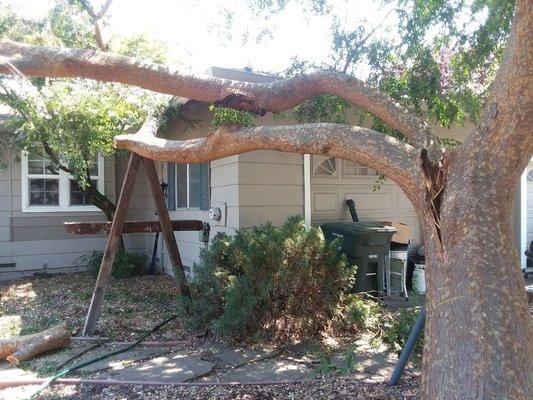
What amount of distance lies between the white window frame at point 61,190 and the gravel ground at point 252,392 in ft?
23.5

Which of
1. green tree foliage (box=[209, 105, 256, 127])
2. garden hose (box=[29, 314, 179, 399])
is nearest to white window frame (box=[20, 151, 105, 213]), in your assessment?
green tree foliage (box=[209, 105, 256, 127])

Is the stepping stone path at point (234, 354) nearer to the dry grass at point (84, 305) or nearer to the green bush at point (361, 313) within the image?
the dry grass at point (84, 305)

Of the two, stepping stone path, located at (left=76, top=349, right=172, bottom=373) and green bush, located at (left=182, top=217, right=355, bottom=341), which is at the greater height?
green bush, located at (left=182, top=217, right=355, bottom=341)

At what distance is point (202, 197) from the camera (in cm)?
852

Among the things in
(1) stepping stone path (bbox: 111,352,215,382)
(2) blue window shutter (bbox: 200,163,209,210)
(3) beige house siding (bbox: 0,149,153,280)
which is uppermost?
(2) blue window shutter (bbox: 200,163,209,210)

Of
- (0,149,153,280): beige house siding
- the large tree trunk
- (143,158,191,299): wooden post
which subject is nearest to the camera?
the large tree trunk

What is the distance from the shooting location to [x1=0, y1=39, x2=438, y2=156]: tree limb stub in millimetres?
4566

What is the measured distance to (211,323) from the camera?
568cm

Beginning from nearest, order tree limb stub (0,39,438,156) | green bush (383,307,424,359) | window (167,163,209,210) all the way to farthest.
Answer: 1. tree limb stub (0,39,438,156)
2. green bush (383,307,424,359)
3. window (167,163,209,210)

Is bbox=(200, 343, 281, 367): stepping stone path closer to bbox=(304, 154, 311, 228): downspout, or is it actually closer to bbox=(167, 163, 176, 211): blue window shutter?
bbox=(304, 154, 311, 228): downspout

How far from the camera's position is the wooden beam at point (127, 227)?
626cm

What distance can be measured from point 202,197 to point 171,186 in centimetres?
179

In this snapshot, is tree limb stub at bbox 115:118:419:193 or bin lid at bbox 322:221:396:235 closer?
tree limb stub at bbox 115:118:419:193

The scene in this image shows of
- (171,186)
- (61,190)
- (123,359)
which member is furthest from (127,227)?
(61,190)
